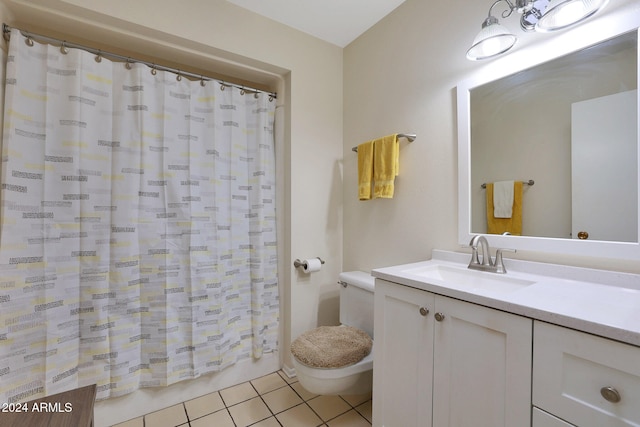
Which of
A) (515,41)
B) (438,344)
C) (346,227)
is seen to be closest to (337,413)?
(438,344)

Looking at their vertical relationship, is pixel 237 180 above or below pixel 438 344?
above

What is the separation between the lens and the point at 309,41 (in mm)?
1989

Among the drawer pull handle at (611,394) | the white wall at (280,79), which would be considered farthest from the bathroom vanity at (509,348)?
the white wall at (280,79)

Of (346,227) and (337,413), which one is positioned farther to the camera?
(346,227)

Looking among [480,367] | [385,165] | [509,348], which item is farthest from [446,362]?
[385,165]

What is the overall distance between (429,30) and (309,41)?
0.87 m

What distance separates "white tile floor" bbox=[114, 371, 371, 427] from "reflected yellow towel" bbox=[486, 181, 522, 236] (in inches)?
48.8

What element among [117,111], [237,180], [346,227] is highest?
[117,111]

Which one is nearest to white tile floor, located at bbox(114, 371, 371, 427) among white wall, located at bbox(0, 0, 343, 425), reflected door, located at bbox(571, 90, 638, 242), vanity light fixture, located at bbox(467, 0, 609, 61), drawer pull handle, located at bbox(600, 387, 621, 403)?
white wall, located at bbox(0, 0, 343, 425)

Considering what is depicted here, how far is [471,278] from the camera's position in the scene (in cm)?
123

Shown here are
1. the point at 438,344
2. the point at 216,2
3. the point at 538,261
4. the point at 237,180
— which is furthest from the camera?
the point at 237,180

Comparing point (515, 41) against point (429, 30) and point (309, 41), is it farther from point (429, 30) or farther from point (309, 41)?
point (309, 41)

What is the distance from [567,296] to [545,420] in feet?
1.18

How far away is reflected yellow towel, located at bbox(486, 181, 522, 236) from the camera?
47.8 inches
